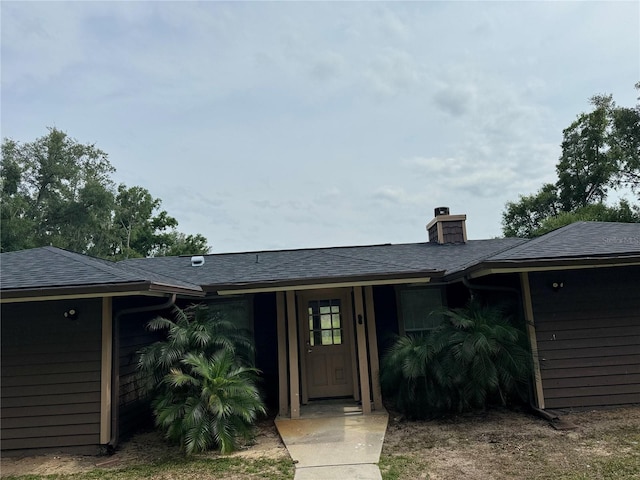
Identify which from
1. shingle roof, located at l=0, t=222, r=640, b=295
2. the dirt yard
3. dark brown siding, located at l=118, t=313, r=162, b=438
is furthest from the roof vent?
the dirt yard

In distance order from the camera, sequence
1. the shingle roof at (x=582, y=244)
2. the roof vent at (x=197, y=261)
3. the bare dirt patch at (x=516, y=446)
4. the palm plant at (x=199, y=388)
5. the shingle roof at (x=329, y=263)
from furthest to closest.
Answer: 1. the roof vent at (x=197, y=261)
2. the shingle roof at (x=329, y=263)
3. the shingle roof at (x=582, y=244)
4. the palm plant at (x=199, y=388)
5. the bare dirt patch at (x=516, y=446)

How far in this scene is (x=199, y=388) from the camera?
188 inches

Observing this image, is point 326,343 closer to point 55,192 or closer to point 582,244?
point 582,244

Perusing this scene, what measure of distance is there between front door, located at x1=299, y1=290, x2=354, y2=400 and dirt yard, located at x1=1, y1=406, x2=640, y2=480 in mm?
1371

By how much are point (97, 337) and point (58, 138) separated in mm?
24420

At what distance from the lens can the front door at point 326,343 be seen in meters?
6.73

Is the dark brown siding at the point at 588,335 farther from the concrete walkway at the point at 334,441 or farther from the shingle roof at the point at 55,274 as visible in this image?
the shingle roof at the point at 55,274

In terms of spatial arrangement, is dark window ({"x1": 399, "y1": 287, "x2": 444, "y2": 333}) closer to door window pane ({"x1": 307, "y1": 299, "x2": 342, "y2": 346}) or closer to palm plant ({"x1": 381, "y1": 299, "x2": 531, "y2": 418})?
door window pane ({"x1": 307, "y1": 299, "x2": 342, "y2": 346})

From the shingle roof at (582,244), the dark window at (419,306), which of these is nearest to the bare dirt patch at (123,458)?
the dark window at (419,306)

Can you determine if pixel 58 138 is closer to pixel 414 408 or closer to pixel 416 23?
pixel 416 23

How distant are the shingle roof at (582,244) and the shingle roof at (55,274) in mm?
4725

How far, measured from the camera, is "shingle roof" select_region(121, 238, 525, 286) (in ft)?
18.4

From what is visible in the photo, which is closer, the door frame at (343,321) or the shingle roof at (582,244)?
the shingle roof at (582,244)

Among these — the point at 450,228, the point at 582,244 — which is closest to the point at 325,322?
the point at 582,244
